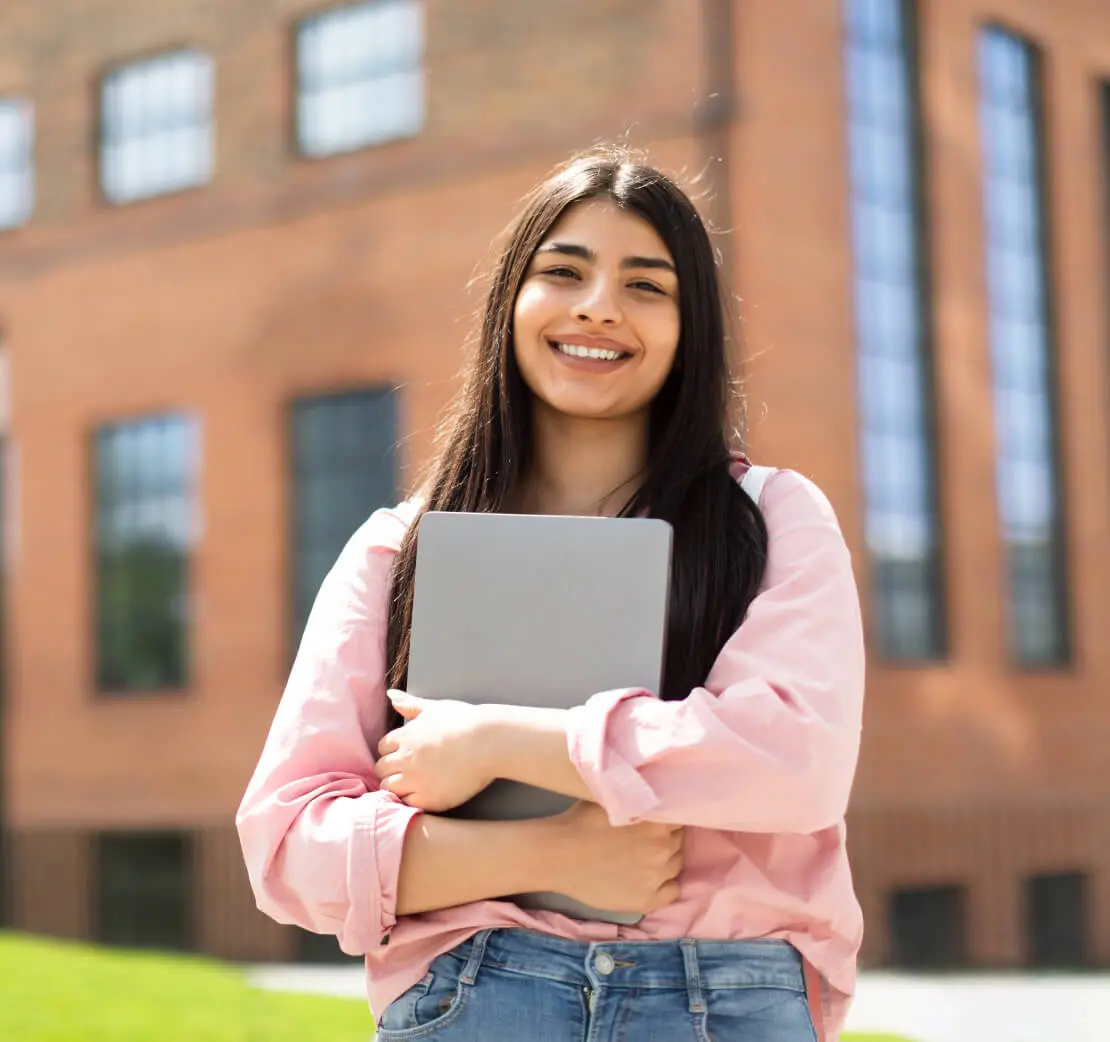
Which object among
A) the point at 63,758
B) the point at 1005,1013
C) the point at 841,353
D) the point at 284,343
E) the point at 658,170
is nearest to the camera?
the point at 658,170

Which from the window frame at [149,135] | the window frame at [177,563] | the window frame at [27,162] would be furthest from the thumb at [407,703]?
the window frame at [27,162]

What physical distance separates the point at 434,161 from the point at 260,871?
41.8 feet

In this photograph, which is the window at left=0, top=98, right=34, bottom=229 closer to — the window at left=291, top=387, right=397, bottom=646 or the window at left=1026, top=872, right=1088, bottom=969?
the window at left=291, top=387, right=397, bottom=646

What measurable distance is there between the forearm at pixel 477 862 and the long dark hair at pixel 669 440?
26cm

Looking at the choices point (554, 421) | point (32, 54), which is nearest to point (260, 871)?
point (554, 421)

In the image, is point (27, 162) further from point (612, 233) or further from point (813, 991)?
point (813, 991)

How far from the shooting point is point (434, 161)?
1420 cm

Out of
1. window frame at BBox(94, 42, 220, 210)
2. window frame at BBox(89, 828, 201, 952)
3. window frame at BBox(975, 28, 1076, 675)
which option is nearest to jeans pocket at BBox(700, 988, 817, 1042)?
window frame at BBox(975, 28, 1076, 675)

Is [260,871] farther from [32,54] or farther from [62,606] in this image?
[32,54]

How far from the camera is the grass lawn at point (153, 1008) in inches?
273

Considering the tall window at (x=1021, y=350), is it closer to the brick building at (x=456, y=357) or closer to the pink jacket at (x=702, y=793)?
the brick building at (x=456, y=357)

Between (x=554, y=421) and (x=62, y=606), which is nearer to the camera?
(x=554, y=421)

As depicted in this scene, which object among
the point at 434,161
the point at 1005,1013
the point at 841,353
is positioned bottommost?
the point at 1005,1013

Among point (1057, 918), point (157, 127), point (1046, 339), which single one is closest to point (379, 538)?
point (1057, 918)
